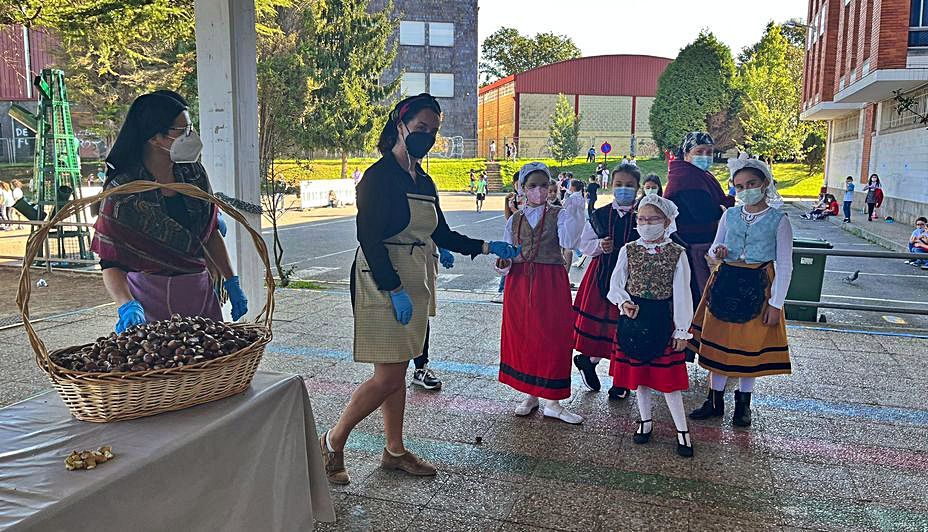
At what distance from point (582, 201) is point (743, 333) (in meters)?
1.33

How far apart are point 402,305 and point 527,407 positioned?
1699 millimetres

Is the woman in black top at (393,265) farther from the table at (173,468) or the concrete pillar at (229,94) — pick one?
the concrete pillar at (229,94)

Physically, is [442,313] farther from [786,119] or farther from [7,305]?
[786,119]

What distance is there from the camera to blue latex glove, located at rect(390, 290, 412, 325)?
3.29 m

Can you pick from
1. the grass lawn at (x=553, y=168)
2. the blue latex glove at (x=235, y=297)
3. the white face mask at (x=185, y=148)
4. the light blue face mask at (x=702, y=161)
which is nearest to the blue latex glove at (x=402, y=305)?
the blue latex glove at (x=235, y=297)

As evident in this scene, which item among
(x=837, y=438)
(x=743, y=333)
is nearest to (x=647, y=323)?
(x=743, y=333)

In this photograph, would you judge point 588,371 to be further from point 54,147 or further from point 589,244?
point 54,147

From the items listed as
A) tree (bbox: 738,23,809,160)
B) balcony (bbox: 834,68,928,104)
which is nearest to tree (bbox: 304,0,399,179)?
balcony (bbox: 834,68,928,104)

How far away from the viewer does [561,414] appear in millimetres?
4531

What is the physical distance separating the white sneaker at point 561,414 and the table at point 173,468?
2.24m

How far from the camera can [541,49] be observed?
6731 cm

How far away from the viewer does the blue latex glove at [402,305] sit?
3289mm

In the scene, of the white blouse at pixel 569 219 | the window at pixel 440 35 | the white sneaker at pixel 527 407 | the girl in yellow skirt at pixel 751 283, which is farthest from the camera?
the window at pixel 440 35

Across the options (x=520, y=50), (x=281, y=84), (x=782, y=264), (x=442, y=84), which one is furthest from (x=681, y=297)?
(x=520, y=50)
